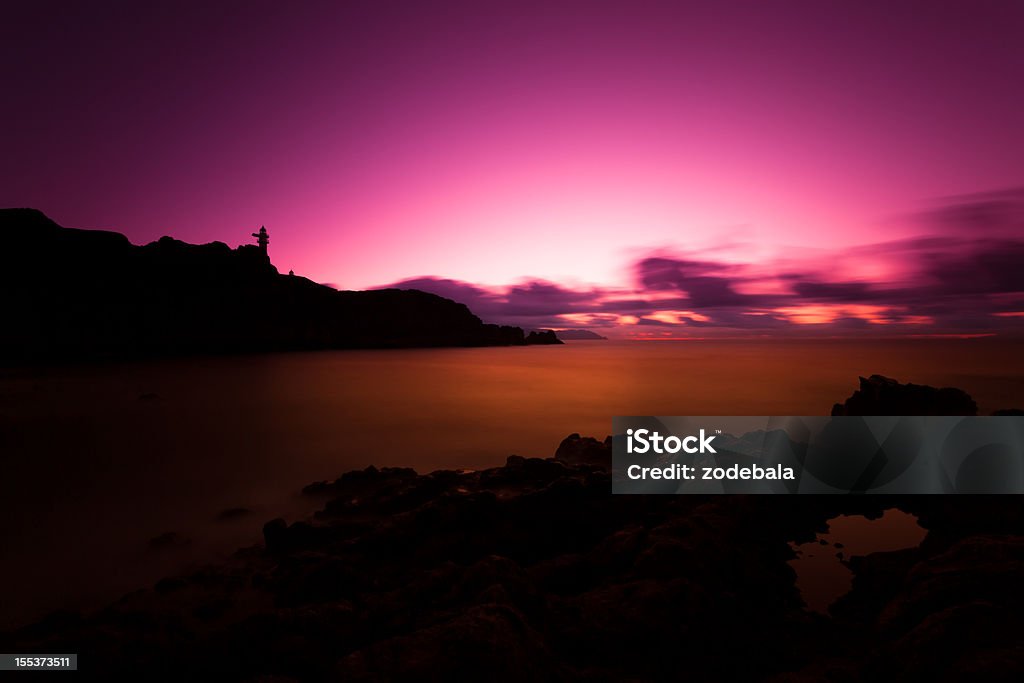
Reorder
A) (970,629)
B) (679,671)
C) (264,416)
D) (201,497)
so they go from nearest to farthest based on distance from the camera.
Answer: (970,629)
(679,671)
(201,497)
(264,416)

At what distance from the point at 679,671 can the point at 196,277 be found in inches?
3719

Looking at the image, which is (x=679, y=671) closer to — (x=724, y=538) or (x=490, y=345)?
(x=724, y=538)

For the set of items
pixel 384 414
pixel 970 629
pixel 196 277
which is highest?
pixel 196 277

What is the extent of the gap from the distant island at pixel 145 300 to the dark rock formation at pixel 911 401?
76293 mm

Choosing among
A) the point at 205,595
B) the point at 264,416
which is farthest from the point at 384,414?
the point at 205,595

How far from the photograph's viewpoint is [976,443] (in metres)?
8.50

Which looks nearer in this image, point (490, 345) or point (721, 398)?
point (721, 398)

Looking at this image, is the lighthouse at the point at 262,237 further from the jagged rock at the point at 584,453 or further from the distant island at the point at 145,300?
the jagged rock at the point at 584,453

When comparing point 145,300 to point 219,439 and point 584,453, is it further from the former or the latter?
point 584,453

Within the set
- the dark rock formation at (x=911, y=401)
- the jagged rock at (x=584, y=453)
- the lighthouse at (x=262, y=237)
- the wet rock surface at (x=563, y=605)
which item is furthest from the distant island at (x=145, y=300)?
the dark rock formation at (x=911, y=401)

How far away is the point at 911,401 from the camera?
A: 10969mm

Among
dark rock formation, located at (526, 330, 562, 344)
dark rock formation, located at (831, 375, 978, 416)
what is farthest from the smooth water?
dark rock formation, located at (526, 330, 562, 344)

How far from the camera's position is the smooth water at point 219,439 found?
25.2 feet

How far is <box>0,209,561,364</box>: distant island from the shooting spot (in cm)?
5612
